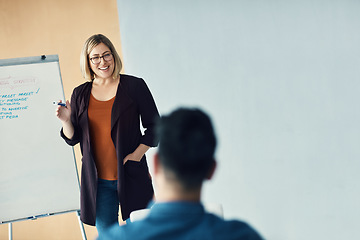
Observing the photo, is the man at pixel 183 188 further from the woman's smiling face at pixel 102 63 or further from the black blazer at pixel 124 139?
the woman's smiling face at pixel 102 63

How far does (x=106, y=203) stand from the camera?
6.86 feet

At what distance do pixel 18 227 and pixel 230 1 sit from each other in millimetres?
2442

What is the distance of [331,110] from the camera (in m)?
3.16

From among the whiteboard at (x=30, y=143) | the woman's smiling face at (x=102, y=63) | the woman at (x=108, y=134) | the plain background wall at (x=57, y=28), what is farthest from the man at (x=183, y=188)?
the plain background wall at (x=57, y=28)

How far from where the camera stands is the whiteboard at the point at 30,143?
2.72 metres

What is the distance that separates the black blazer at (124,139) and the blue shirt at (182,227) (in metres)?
1.23

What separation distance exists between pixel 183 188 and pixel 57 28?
9.41ft

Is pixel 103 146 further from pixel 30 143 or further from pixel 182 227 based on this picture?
pixel 182 227

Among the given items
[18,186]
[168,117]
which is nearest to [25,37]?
[18,186]

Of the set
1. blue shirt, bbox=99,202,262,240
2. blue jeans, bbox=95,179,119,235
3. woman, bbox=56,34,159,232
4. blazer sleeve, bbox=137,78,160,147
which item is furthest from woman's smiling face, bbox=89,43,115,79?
blue shirt, bbox=99,202,262,240

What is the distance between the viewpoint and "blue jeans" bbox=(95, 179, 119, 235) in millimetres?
2068

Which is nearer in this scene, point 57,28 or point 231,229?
point 231,229

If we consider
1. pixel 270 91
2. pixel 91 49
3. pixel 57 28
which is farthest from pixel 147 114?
pixel 57 28

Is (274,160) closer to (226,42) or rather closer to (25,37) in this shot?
(226,42)
